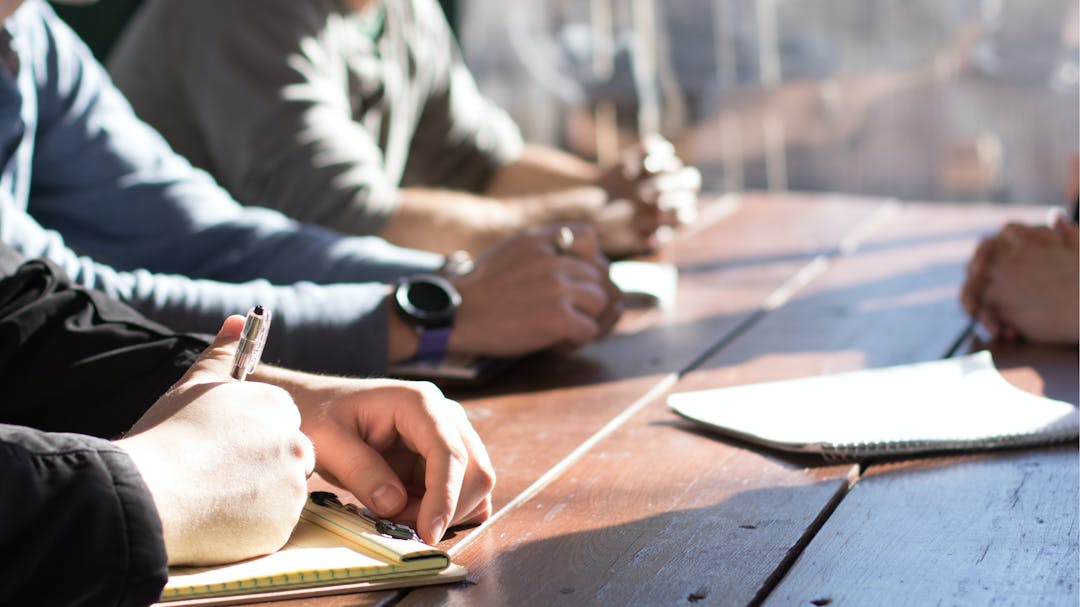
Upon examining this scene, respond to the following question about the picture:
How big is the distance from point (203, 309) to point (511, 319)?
31 cm

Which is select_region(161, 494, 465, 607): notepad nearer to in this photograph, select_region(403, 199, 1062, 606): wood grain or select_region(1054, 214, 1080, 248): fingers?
select_region(403, 199, 1062, 606): wood grain

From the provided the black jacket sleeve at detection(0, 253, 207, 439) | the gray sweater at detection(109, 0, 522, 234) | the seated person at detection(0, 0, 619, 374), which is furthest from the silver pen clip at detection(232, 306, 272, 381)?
the gray sweater at detection(109, 0, 522, 234)

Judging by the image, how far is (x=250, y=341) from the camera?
851 millimetres

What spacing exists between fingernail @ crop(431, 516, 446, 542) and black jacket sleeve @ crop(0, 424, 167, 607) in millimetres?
205

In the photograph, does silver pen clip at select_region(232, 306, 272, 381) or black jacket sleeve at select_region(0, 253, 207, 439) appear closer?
silver pen clip at select_region(232, 306, 272, 381)

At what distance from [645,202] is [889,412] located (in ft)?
3.28

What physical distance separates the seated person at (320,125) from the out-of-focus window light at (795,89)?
3.00m

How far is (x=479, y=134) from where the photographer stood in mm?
2594

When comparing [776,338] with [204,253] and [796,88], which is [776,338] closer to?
[204,253]

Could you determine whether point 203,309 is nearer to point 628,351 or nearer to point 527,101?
point 628,351

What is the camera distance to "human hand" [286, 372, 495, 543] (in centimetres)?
88

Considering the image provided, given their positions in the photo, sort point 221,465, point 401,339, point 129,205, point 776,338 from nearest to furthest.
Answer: point 221,465
point 401,339
point 776,338
point 129,205

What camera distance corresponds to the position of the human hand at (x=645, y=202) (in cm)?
208

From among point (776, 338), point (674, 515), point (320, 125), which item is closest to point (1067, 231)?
point (776, 338)
